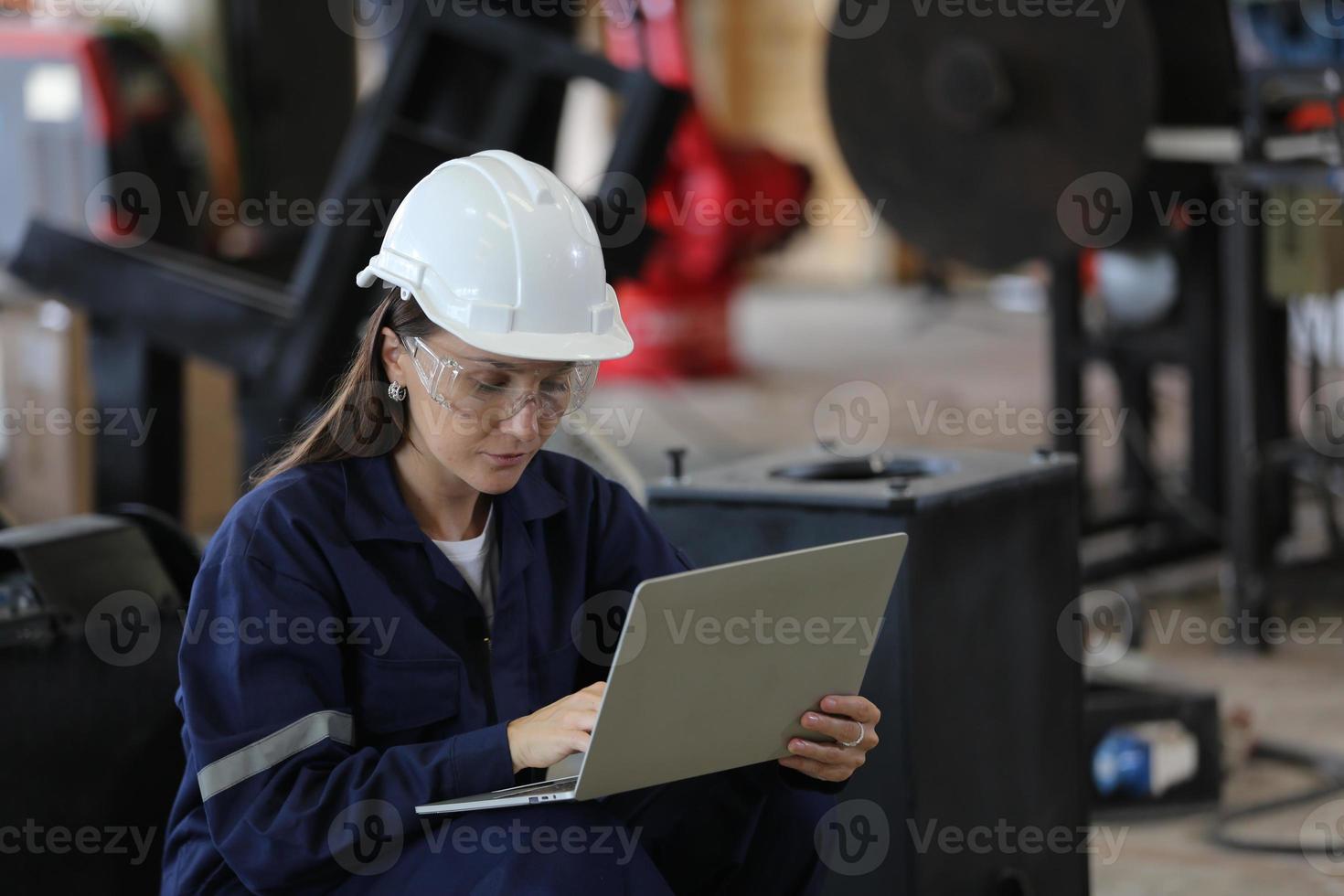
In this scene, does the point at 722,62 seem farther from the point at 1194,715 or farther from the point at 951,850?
the point at 951,850

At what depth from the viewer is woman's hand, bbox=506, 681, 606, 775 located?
1.54 meters

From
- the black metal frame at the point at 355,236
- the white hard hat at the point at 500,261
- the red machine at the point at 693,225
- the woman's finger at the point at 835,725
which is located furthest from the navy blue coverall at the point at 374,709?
the red machine at the point at 693,225

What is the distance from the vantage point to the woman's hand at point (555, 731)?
1.54 metres

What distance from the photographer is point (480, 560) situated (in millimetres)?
1801

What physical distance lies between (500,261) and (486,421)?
169 mm

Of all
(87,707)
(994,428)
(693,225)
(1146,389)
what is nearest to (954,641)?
(87,707)

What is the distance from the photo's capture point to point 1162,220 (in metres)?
4.56

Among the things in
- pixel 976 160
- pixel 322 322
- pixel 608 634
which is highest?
pixel 976 160

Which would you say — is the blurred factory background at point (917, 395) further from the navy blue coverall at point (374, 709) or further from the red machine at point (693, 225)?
the navy blue coverall at point (374, 709)

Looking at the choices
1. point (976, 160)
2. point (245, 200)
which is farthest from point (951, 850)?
point (245, 200)

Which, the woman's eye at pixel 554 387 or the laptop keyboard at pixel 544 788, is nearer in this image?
the laptop keyboard at pixel 544 788

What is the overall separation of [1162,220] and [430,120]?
2.10 metres

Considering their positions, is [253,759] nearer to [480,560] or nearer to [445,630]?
[445,630]

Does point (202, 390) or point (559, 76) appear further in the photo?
point (202, 390)
